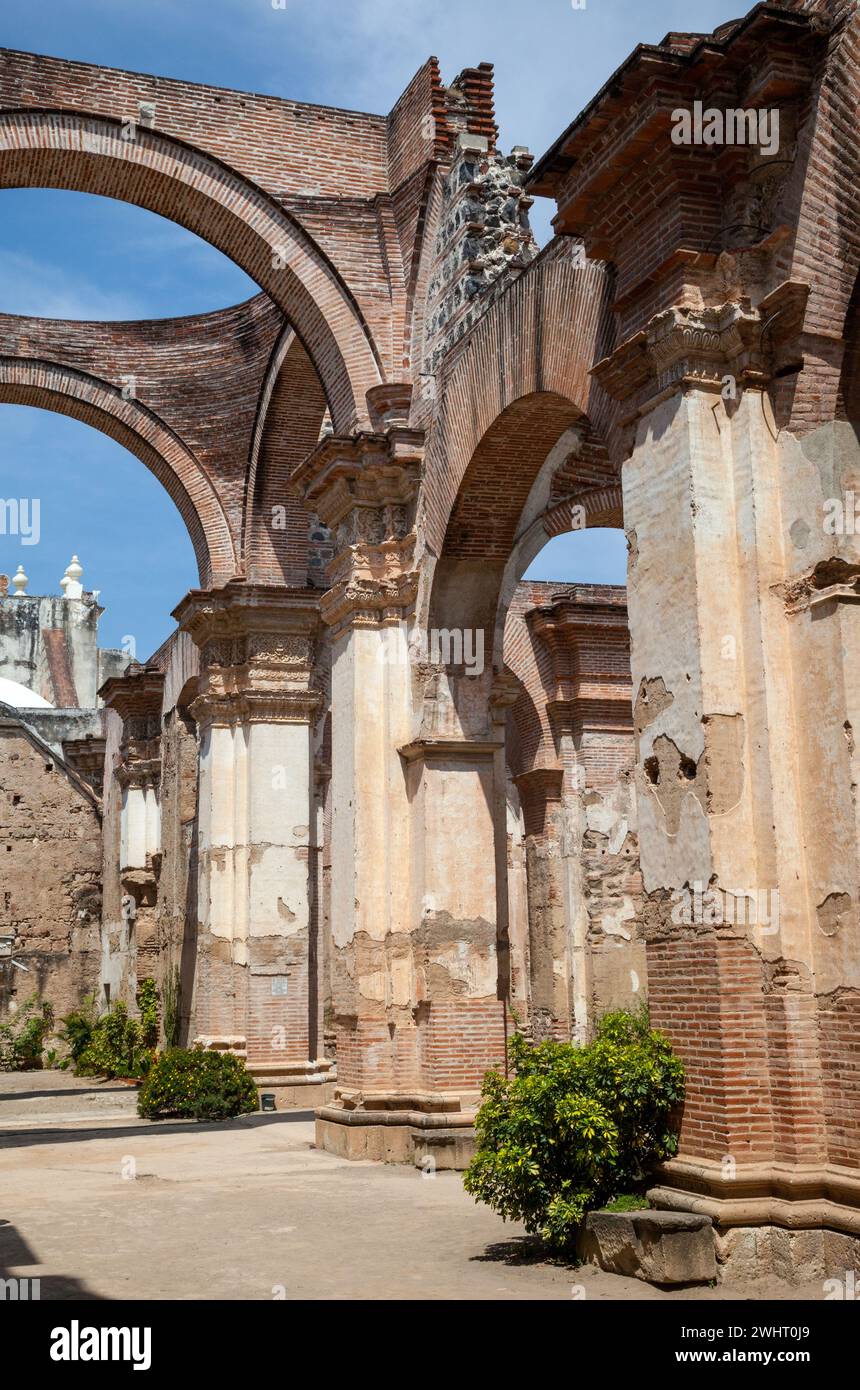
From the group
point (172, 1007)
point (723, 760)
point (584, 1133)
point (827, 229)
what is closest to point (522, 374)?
point (827, 229)

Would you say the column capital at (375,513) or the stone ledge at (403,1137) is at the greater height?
the column capital at (375,513)

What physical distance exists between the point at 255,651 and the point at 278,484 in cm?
180

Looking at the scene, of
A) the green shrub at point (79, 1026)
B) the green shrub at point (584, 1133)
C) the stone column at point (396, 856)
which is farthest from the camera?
the green shrub at point (79, 1026)

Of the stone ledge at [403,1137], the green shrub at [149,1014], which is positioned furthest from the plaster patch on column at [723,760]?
the green shrub at [149,1014]

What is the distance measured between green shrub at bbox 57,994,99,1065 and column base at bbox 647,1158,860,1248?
16450 millimetres

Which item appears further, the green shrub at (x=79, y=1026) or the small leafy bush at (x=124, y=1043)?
the green shrub at (x=79, y=1026)

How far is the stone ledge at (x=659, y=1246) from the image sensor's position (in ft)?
17.3

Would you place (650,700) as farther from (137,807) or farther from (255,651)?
(137,807)

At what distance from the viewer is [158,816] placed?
806 inches

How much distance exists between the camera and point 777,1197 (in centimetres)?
546

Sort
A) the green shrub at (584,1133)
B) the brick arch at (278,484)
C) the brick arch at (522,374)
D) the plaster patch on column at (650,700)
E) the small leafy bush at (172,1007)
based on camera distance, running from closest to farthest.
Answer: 1. the green shrub at (584,1133)
2. the plaster patch on column at (650,700)
3. the brick arch at (522,374)
4. the brick arch at (278,484)
5. the small leafy bush at (172,1007)

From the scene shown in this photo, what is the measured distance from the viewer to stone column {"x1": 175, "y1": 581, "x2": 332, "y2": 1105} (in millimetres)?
13906

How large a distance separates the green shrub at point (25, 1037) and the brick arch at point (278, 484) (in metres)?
10.5

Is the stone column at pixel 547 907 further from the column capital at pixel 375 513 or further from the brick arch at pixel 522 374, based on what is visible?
the brick arch at pixel 522 374
